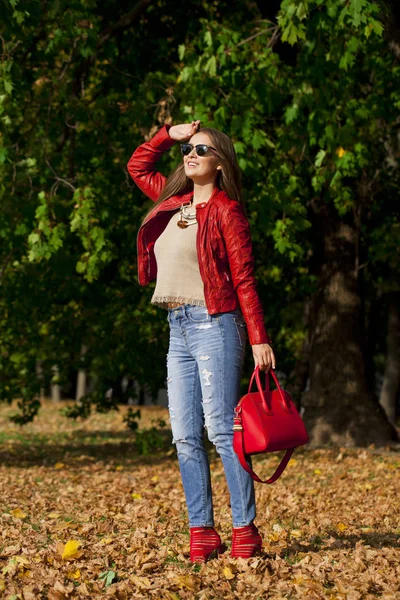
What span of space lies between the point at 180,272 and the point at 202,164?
0.57 m

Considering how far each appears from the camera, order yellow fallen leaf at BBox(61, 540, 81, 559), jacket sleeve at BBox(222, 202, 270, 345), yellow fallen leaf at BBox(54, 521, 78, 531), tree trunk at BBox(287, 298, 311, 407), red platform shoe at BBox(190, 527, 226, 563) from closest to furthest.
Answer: jacket sleeve at BBox(222, 202, 270, 345) < red platform shoe at BBox(190, 527, 226, 563) < yellow fallen leaf at BBox(61, 540, 81, 559) < yellow fallen leaf at BBox(54, 521, 78, 531) < tree trunk at BBox(287, 298, 311, 407)

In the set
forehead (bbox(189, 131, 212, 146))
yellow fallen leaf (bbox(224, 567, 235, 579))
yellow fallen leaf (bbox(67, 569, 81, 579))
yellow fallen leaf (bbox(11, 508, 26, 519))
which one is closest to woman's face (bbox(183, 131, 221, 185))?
forehead (bbox(189, 131, 212, 146))

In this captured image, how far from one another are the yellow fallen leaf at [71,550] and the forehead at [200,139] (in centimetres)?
237

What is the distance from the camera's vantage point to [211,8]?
1381 cm

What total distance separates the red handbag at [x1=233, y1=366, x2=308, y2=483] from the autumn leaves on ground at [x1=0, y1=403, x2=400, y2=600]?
587 millimetres

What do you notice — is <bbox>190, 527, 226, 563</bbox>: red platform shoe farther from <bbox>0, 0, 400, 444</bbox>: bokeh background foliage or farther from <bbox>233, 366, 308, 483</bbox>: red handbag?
<bbox>0, 0, 400, 444</bbox>: bokeh background foliage

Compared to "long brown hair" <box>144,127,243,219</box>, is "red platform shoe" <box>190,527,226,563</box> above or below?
below

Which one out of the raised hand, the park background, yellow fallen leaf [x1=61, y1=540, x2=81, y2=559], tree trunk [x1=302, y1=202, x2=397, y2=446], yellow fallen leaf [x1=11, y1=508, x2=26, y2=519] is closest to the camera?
the raised hand

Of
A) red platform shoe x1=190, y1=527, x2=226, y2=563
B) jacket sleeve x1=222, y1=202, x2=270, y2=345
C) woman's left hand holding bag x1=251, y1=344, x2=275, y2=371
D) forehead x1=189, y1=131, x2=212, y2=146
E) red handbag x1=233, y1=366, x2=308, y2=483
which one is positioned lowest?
Answer: red platform shoe x1=190, y1=527, x2=226, y2=563

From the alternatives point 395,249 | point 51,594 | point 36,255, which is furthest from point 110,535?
point 395,249

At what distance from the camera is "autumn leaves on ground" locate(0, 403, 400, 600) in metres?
4.70

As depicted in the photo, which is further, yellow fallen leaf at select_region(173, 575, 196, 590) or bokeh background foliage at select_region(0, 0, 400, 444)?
Answer: bokeh background foliage at select_region(0, 0, 400, 444)

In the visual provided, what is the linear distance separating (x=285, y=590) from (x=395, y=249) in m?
9.99

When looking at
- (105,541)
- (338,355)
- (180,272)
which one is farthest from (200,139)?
(338,355)
